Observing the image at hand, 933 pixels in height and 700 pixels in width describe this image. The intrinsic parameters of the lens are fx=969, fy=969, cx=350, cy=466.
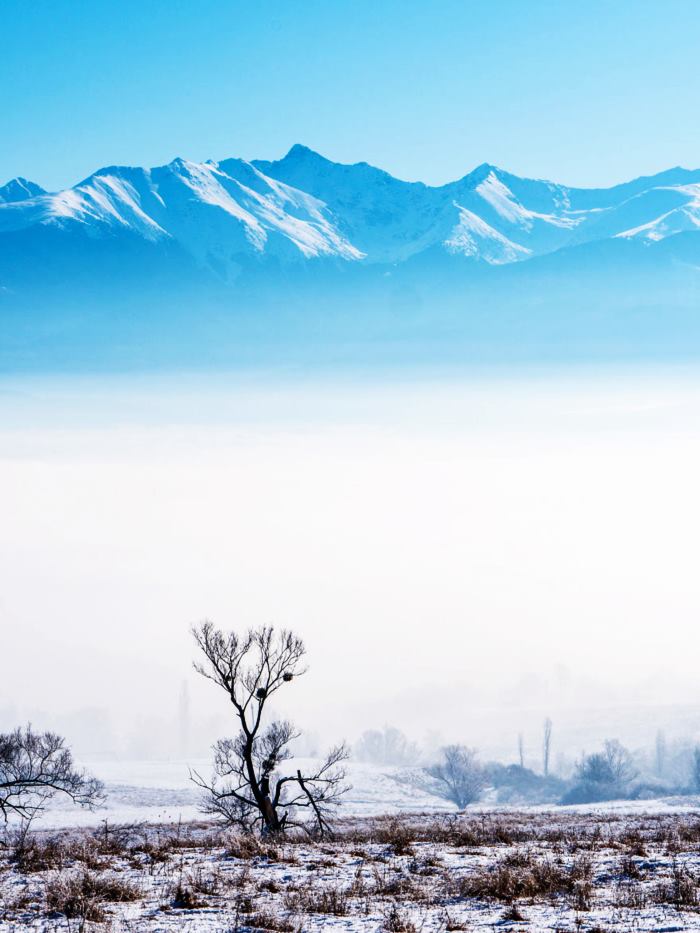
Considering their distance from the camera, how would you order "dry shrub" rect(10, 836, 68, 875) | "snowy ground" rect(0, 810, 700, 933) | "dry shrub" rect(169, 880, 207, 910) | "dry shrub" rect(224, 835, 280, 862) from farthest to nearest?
"dry shrub" rect(224, 835, 280, 862)
"dry shrub" rect(10, 836, 68, 875)
"dry shrub" rect(169, 880, 207, 910)
"snowy ground" rect(0, 810, 700, 933)

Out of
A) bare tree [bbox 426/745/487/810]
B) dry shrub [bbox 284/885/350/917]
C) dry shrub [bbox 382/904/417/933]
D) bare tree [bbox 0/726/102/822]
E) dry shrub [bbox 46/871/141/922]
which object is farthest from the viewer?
bare tree [bbox 426/745/487/810]

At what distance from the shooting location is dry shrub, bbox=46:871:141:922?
47.2 feet

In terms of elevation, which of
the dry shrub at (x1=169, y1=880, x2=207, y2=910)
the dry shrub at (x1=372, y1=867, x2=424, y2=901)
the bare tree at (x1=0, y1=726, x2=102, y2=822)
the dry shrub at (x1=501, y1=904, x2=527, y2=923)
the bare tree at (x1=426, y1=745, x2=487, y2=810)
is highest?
the dry shrub at (x1=501, y1=904, x2=527, y2=923)

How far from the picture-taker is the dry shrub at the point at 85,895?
14.4 metres

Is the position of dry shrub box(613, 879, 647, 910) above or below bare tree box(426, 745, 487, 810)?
above

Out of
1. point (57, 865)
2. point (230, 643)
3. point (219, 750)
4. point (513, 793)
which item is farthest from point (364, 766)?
point (57, 865)

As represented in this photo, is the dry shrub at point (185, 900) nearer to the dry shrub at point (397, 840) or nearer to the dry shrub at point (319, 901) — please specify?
the dry shrub at point (319, 901)

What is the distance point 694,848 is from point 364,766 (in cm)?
17512

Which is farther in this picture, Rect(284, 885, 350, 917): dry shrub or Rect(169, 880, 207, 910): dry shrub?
Rect(169, 880, 207, 910): dry shrub

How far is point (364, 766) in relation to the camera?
→ 189250 mm

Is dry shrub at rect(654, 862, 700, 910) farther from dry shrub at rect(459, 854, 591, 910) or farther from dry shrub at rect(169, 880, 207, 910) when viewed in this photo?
dry shrub at rect(169, 880, 207, 910)

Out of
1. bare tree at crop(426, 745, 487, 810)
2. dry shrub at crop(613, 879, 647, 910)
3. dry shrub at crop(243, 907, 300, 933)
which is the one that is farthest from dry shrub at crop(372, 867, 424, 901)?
bare tree at crop(426, 745, 487, 810)

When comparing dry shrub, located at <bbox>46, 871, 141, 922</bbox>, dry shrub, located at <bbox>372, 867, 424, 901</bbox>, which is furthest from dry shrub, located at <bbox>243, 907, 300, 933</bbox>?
dry shrub, located at <bbox>372, 867, 424, 901</bbox>

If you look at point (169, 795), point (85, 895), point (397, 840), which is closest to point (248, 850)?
point (397, 840)
